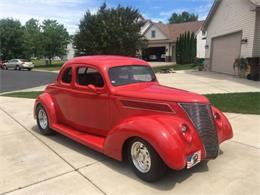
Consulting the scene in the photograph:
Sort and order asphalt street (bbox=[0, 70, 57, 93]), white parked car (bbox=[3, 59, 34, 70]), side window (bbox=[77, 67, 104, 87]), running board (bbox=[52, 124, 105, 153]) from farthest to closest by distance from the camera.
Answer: white parked car (bbox=[3, 59, 34, 70]) → asphalt street (bbox=[0, 70, 57, 93]) → side window (bbox=[77, 67, 104, 87]) → running board (bbox=[52, 124, 105, 153])

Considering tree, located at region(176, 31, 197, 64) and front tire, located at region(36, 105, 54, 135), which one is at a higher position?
tree, located at region(176, 31, 197, 64)

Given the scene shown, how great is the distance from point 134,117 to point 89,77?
141cm

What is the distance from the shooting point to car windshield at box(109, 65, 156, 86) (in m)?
4.78

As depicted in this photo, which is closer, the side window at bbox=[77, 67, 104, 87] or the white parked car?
the side window at bbox=[77, 67, 104, 87]

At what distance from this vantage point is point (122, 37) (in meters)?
28.8

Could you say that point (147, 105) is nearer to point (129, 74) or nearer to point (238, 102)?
point (129, 74)

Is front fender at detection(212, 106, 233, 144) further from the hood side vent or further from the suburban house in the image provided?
the suburban house

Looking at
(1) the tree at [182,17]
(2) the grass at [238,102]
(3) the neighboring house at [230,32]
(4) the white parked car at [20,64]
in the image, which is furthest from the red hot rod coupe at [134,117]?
(1) the tree at [182,17]

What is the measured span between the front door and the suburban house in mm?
37856

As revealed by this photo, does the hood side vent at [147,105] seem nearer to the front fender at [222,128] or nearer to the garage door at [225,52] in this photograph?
the front fender at [222,128]

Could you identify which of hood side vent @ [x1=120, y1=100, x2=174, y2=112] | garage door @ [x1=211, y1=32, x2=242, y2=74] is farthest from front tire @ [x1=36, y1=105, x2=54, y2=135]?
garage door @ [x1=211, y1=32, x2=242, y2=74]

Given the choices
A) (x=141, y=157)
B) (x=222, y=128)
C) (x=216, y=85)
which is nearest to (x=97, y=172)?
(x=141, y=157)

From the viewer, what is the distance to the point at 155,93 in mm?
4234

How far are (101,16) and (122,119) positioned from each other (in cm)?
2707
